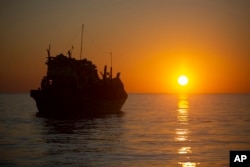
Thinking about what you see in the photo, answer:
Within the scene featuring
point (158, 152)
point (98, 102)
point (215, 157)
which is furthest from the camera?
point (98, 102)

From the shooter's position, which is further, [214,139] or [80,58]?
[80,58]

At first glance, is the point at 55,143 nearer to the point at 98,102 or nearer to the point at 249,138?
the point at 249,138

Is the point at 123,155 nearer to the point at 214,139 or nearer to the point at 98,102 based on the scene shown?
the point at 214,139

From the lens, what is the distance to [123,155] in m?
26.0

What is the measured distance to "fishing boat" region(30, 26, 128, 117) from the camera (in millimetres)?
66938

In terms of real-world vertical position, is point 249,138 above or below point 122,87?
below

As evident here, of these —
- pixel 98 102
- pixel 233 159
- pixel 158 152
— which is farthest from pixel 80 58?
pixel 233 159

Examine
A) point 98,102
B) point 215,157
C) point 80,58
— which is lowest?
point 215,157

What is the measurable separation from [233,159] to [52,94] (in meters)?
51.5

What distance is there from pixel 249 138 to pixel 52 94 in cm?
3712

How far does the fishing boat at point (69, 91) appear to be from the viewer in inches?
2635

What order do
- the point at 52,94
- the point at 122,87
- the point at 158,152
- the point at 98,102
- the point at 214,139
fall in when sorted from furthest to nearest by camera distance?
the point at 122,87 < the point at 98,102 < the point at 52,94 < the point at 214,139 < the point at 158,152

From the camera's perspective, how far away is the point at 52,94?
6644 cm

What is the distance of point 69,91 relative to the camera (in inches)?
2640
